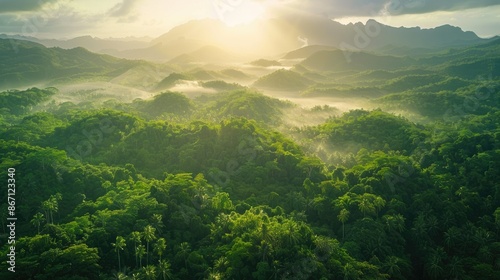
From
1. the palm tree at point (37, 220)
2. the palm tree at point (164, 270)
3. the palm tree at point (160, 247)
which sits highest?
the palm tree at point (37, 220)

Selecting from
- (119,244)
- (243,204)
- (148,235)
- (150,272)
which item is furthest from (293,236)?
(119,244)

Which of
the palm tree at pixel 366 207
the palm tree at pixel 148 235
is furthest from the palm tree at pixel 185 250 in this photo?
the palm tree at pixel 366 207

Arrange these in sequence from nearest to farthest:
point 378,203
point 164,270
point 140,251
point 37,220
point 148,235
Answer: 1. point 164,270
2. point 140,251
3. point 148,235
4. point 37,220
5. point 378,203

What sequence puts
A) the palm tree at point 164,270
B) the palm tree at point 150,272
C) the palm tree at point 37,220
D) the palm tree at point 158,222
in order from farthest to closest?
the palm tree at point 158,222
the palm tree at point 37,220
the palm tree at point 164,270
the palm tree at point 150,272

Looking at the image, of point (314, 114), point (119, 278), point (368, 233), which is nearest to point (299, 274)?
point (368, 233)

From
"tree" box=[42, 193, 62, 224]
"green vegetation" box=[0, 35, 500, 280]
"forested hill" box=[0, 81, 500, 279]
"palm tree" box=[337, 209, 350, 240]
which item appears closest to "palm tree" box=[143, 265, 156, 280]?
"green vegetation" box=[0, 35, 500, 280]

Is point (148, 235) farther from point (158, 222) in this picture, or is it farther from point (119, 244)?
point (158, 222)

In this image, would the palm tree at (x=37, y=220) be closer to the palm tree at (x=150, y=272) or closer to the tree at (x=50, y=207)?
the tree at (x=50, y=207)

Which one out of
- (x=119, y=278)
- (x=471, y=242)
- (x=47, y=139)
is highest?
(x=47, y=139)

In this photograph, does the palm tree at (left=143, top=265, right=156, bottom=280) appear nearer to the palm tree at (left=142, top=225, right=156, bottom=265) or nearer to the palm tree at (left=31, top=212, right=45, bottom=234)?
the palm tree at (left=142, top=225, right=156, bottom=265)

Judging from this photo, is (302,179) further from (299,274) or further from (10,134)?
(10,134)

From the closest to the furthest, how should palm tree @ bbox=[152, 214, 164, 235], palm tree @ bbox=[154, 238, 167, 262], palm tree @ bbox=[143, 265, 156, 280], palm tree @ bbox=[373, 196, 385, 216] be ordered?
palm tree @ bbox=[143, 265, 156, 280] < palm tree @ bbox=[154, 238, 167, 262] < palm tree @ bbox=[152, 214, 164, 235] < palm tree @ bbox=[373, 196, 385, 216]
